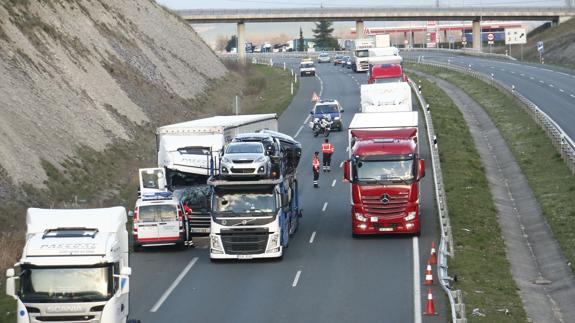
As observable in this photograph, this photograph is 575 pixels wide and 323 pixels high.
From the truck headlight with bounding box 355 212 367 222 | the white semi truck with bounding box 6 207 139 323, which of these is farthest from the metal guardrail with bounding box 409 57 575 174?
the white semi truck with bounding box 6 207 139 323

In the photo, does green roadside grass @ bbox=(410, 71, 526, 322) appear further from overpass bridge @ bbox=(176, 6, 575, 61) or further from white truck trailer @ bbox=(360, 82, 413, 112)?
overpass bridge @ bbox=(176, 6, 575, 61)

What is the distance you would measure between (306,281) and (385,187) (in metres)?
6.22

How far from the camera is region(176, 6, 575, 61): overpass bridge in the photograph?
5664 inches

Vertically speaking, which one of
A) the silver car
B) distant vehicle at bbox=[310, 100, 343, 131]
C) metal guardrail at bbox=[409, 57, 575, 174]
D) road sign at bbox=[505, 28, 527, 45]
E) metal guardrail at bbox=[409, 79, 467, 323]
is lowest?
metal guardrail at bbox=[409, 79, 467, 323]

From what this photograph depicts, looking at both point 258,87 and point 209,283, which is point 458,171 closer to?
point 209,283

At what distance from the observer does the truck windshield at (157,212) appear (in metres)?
35.6

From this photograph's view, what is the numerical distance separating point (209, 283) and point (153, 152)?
27632 millimetres

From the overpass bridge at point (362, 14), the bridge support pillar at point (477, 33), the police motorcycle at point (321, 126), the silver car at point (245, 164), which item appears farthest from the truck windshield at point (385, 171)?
the bridge support pillar at point (477, 33)

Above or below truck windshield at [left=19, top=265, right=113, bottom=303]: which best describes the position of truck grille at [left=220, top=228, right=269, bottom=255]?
below

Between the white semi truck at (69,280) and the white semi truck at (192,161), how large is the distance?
14715 mm

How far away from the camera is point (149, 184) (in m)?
38.6

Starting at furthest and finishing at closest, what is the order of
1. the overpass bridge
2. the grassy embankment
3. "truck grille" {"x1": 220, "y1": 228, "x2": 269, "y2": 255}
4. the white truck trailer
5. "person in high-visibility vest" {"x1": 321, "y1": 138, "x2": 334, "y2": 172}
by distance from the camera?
the overpass bridge → the white truck trailer → "person in high-visibility vest" {"x1": 321, "y1": 138, "x2": 334, "y2": 172} → the grassy embankment → "truck grille" {"x1": 220, "y1": 228, "x2": 269, "y2": 255}

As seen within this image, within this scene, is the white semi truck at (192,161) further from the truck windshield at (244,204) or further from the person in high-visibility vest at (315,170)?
the person in high-visibility vest at (315,170)

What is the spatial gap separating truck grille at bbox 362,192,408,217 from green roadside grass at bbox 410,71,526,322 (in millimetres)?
2280
